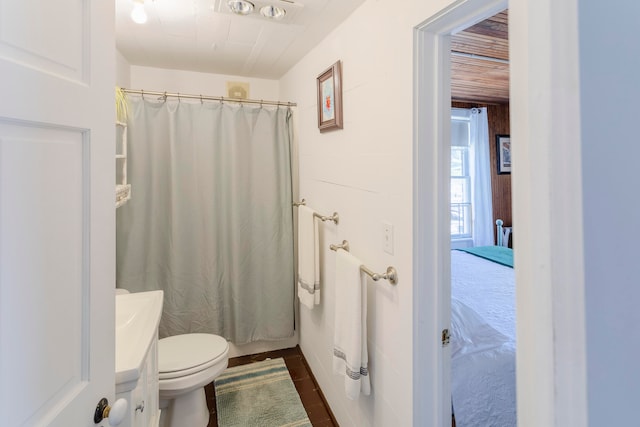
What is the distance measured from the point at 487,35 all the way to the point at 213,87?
192cm

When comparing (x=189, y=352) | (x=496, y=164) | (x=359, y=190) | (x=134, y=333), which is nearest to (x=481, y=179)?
(x=496, y=164)

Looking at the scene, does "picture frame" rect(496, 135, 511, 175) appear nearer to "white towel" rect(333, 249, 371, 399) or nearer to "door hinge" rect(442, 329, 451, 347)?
"white towel" rect(333, 249, 371, 399)

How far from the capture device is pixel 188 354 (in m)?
1.78

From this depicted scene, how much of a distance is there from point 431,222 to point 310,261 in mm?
1039

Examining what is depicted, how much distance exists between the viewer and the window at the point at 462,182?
409 centimetres

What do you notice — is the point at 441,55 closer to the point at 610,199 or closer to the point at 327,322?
the point at 610,199

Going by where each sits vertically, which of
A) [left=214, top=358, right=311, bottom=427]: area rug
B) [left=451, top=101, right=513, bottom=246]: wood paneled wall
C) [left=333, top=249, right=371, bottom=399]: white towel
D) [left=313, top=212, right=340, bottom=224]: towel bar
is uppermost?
[left=451, top=101, right=513, bottom=246]: wood paneled wall

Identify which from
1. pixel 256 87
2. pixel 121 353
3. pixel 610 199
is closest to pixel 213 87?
pixel 256 87

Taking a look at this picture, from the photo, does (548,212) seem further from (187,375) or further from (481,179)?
(481,179)

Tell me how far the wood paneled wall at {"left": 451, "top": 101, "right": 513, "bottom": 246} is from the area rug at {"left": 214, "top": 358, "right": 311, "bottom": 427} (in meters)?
3.34

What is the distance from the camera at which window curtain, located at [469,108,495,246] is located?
13.2ft

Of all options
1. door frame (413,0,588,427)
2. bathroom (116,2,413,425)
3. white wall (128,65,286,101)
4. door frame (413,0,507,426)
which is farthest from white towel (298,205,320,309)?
door frame (413,0,588,427)

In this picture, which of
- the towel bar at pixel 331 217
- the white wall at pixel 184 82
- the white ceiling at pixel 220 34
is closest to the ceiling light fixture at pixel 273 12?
the white ceiling at pixel 220 34

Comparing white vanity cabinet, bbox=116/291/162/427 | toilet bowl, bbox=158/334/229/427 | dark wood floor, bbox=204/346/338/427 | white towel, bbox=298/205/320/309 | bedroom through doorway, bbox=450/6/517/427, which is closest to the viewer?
white vanity cabinet, bbox=116/291/162/427
